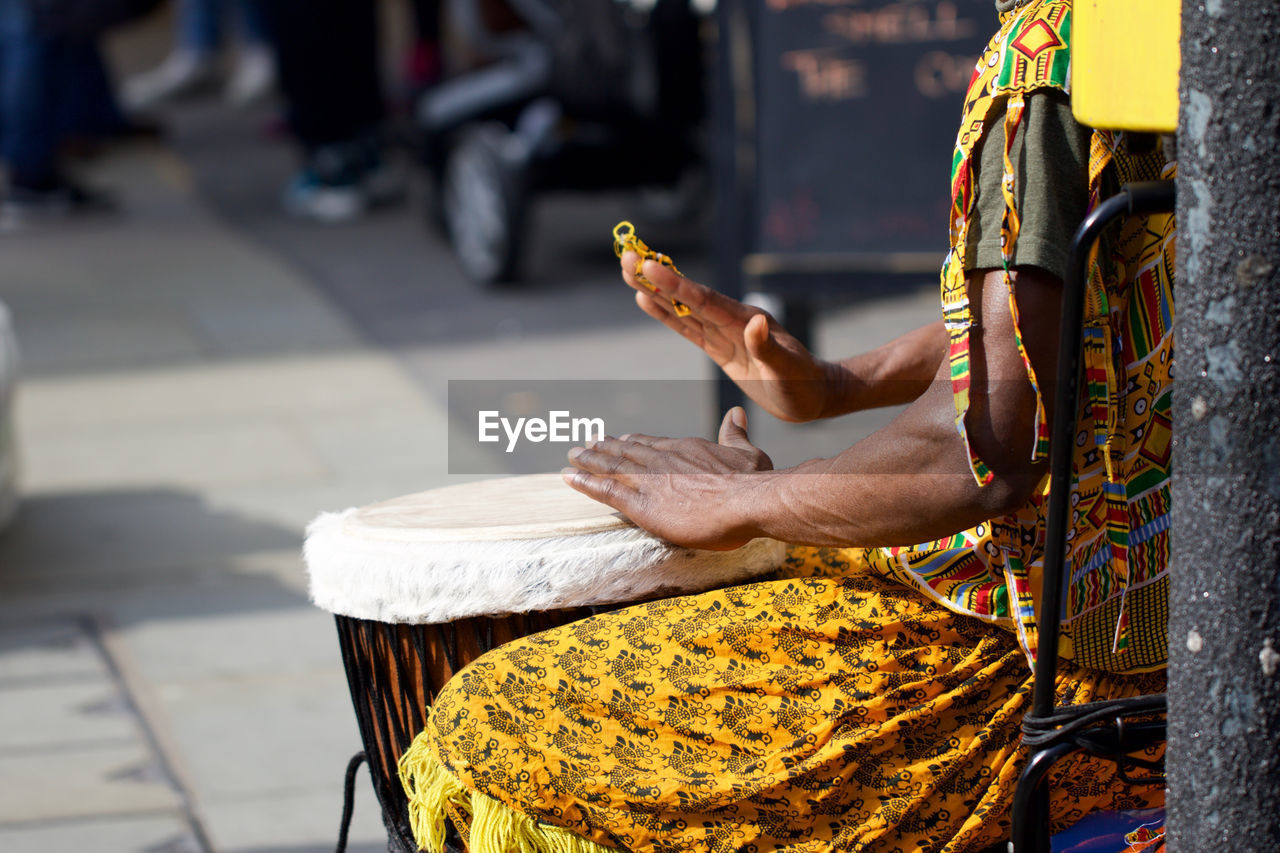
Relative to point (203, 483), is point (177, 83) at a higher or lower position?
higher

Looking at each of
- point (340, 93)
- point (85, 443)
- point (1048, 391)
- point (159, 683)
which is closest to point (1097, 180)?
point (1048, 391)

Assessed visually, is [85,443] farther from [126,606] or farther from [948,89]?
[948,89]

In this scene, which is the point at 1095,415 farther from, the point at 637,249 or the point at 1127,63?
the point at 637,249

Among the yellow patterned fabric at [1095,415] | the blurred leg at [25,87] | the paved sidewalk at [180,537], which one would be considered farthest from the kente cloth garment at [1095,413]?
the blurred leg at [25,87]

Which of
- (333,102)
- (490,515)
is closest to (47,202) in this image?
(333,102)

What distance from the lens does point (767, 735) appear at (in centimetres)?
155

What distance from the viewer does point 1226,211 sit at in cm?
106

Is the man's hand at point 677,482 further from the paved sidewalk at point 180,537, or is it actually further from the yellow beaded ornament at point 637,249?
the paved sidewalk at point 180,537

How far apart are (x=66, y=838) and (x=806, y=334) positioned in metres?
2.92

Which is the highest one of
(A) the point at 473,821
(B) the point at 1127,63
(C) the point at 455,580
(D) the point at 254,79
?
(D) the point at 254,79

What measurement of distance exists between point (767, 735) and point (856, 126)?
2.90m

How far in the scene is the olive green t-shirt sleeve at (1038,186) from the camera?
129cm

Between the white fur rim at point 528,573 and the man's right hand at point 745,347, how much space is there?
0.80 feet

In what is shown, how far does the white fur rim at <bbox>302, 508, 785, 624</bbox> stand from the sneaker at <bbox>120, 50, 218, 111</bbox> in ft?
31.4
